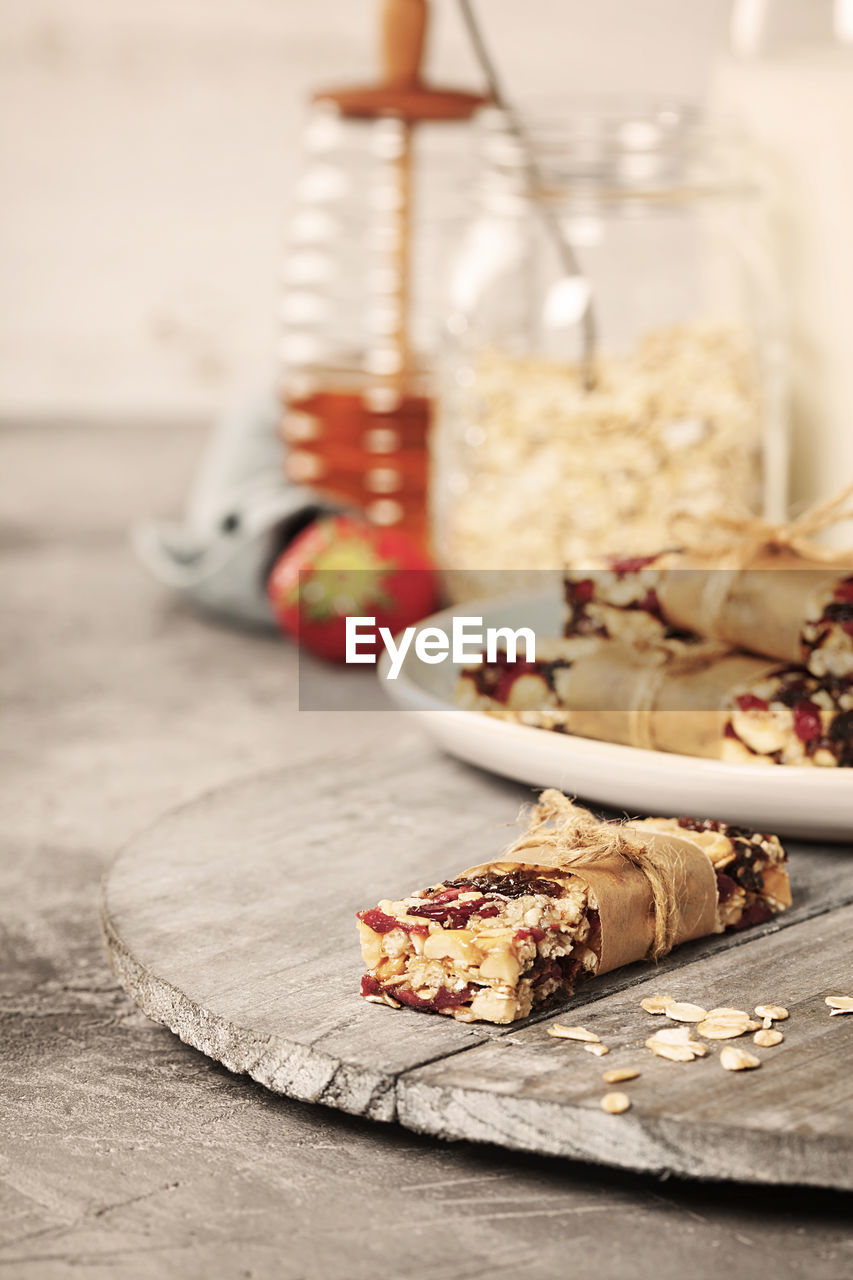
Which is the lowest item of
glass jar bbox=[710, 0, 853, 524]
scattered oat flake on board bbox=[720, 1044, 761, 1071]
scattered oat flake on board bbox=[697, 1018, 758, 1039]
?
scattered oat flake on board bbox=[697, 1018, 758, 1039]

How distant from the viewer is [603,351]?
4.57 feet

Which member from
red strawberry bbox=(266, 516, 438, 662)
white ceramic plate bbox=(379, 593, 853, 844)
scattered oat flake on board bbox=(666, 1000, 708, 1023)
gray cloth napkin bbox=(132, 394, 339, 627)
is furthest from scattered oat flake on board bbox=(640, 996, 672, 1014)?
gray cloth napkin bbox=(132, 394, 339, 627)

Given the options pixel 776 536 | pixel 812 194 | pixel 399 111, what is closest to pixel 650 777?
pixel 776 536

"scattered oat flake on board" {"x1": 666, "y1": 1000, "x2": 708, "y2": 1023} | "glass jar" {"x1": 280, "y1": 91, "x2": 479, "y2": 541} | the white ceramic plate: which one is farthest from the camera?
"glass jar" {"x1": 280, "y1": 91, "x2": 479, "y2": 541}

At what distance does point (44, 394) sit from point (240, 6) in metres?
0.86

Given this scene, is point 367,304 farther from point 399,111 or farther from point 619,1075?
point 619,1075

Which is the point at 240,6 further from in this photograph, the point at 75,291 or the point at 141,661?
the point at 141,661

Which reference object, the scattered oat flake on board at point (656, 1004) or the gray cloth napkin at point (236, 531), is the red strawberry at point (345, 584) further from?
the scattered oat flake on board at point (656, 1004)

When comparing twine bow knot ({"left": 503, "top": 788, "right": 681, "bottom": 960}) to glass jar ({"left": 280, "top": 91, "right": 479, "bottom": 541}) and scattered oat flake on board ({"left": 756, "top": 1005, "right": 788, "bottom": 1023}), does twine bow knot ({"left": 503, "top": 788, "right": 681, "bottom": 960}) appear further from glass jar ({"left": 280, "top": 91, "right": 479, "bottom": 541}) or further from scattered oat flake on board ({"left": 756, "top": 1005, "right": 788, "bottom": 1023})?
glass jar ({"left": 280, "top": 91, "right": 479, "bottom": 541})

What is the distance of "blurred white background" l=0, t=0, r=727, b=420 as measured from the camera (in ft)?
9.72

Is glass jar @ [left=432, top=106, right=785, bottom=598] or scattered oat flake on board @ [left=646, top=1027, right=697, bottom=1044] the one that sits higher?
glass jar @ [left=432, top=106, right=785, bottom=598]

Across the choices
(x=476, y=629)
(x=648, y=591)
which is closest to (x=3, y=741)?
(x=476, y=629)

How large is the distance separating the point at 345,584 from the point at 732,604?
59 cm

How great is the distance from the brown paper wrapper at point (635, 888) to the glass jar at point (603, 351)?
23.4 inches
